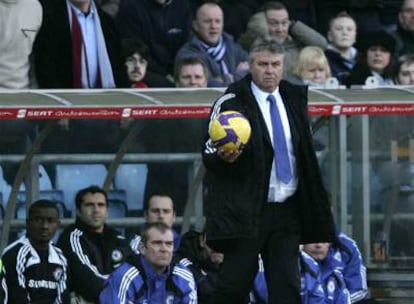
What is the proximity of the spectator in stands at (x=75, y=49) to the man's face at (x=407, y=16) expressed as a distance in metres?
3.49

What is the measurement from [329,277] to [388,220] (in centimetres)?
85

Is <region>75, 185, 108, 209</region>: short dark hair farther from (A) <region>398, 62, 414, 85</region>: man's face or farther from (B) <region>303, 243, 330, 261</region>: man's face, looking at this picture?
(A) <region>398, 62, 414, 85</region>: man's face

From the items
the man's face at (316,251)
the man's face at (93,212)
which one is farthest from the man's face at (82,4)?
the man's face at (316,251)

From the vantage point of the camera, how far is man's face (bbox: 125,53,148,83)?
45.7 feet

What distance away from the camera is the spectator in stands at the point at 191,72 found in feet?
45.1

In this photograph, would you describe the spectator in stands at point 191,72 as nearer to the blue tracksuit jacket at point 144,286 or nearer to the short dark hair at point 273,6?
the short dark hair at point 273,6

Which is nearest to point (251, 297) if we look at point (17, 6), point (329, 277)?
point (329, 277)

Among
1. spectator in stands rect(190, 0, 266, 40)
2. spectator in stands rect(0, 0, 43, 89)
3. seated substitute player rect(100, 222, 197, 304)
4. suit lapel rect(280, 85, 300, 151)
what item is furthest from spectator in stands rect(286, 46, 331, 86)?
suit lapel rect(280, 85, 300, 151)

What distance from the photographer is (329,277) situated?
1290 cm

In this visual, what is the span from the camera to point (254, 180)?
9.22 metres

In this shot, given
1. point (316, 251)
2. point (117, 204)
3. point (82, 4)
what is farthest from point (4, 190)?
point (316, 251)

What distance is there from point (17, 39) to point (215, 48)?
6.62ft

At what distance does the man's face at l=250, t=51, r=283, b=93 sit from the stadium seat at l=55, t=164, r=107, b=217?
13.2ft

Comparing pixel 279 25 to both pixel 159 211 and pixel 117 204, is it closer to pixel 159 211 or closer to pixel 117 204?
pixel 117 204
